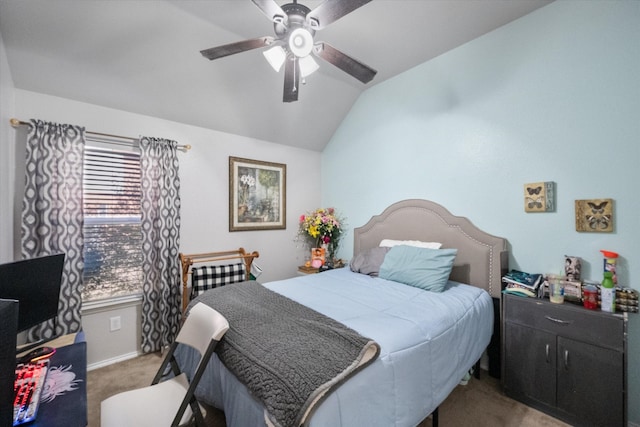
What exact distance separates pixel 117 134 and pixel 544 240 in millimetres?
3840

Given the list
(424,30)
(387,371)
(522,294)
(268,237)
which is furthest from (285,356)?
(424,30)

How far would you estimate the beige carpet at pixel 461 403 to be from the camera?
176cm

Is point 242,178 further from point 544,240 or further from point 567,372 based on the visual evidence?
point 567,372

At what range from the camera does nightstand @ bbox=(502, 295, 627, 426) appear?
1.59m

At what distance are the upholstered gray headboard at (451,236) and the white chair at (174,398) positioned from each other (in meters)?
2.13

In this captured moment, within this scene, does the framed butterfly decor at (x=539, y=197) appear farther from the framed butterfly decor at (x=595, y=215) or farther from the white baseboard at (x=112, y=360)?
the white baseboard at (x=112, y=360)

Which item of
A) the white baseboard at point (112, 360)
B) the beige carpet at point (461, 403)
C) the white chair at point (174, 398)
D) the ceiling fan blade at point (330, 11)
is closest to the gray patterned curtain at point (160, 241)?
the white baseboard at point (112, 360)

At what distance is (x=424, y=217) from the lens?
2.78 metres

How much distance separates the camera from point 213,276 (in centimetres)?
278

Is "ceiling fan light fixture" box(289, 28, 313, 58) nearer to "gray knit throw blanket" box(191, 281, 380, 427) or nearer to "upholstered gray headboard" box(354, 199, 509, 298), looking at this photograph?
"gray knit throw blanket" box(191, 281, 380, 427)

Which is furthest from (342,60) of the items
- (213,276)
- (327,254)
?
(327,254)

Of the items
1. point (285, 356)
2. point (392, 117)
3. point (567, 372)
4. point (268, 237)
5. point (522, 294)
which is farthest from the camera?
point (268, 237)

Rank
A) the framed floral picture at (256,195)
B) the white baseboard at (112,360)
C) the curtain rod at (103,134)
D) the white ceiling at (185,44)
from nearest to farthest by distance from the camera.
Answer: the white ceiling at (185,44) → the curtain rod at (103,134) → the white baseboard at (112,360) → the framed floral picture at (256,195)

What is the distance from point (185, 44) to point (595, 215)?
3.45 m
